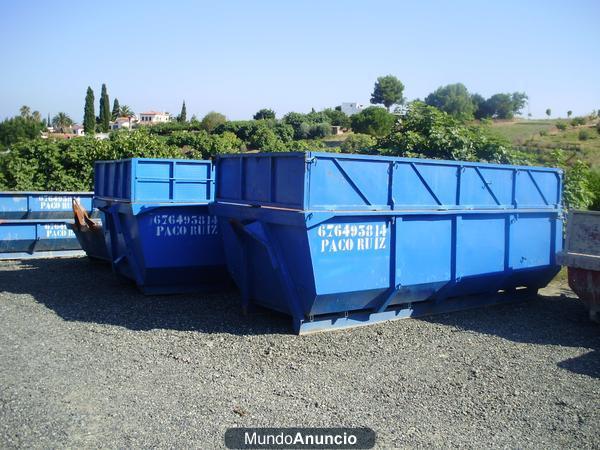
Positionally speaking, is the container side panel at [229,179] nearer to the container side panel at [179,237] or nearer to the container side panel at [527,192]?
the container side panel at [179,237]

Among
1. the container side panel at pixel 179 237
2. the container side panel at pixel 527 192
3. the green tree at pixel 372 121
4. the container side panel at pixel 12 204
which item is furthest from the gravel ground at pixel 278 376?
the green tree at pixel 372 121

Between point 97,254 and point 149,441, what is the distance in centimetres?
822

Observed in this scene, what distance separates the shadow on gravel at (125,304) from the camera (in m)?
7.54

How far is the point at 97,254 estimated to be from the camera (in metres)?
11.9

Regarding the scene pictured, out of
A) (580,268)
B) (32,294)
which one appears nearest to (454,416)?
(580,268)

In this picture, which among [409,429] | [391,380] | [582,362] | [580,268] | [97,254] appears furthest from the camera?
[97,254]

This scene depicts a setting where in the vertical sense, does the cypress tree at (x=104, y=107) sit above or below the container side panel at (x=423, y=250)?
above

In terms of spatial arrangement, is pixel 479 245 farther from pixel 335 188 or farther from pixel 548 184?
pixel 335 188

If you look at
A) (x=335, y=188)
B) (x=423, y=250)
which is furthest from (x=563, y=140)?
(x=335, y=188)

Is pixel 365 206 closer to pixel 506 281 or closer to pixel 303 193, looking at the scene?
pixel 303 193

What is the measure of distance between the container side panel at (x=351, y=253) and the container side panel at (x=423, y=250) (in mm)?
243

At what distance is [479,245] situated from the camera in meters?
8.41

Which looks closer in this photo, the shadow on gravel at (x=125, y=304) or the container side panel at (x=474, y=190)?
the shadow on gravel at (x=125, y=304)

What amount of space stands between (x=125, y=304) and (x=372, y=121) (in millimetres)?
49361
